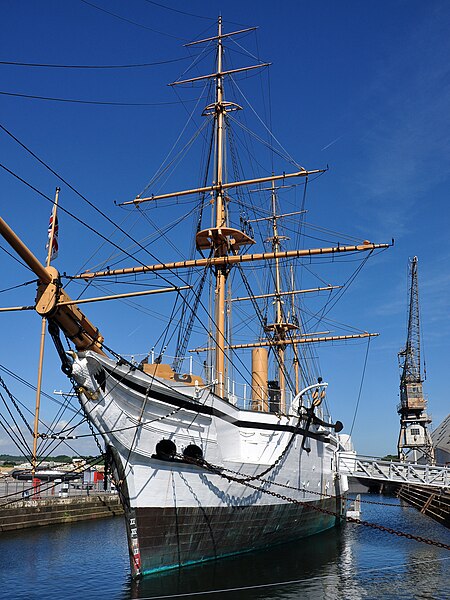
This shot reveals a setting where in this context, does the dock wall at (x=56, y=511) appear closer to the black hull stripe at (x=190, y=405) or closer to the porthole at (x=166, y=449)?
the porthole at (x=166, y=449)

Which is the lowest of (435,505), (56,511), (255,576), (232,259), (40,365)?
(435,505)

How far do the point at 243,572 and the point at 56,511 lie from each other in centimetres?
1611

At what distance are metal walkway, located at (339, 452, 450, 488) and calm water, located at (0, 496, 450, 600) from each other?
2699 mm

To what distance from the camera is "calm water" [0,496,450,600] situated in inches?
596

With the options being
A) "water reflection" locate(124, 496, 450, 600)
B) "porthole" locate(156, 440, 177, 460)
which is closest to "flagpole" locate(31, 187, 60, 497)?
"porthole" locate(156, 440, 177, 460)

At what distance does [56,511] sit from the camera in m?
29.8

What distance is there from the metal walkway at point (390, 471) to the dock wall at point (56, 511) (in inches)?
586

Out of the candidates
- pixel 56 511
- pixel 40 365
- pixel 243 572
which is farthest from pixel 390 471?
pixel 40 365

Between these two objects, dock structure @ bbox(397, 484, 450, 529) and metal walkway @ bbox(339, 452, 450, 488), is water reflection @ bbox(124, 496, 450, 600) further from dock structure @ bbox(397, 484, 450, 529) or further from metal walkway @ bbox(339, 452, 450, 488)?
dock structure @ bbox(397, 484, 450, 529)

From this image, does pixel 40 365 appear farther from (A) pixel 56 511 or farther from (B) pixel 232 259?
(B) pixel 232 259

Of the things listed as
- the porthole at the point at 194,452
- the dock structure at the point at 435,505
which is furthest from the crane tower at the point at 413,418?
the porthole at the point at 194,452

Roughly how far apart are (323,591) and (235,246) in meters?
15.5

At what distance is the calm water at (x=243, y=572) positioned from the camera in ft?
49.6

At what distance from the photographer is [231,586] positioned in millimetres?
15367
